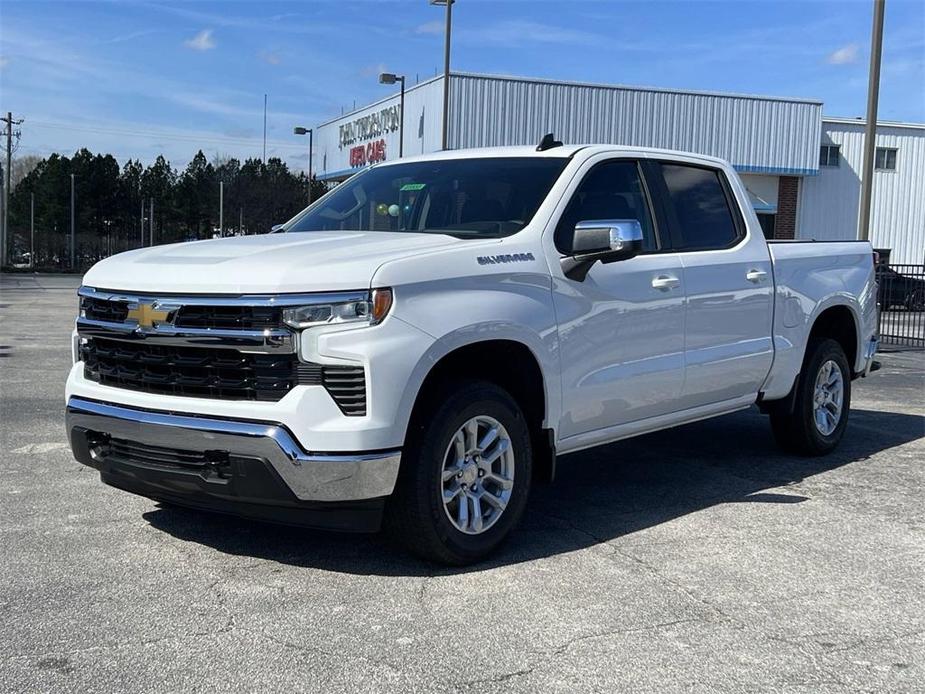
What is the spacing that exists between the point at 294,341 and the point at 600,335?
1.78 metres

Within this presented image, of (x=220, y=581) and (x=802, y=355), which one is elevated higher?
(x=802, y=355)

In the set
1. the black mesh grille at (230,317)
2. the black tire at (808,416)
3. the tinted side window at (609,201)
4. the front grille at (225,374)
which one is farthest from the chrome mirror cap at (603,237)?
the black tire at (808,416)

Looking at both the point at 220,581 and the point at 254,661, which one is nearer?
the point at 254,661

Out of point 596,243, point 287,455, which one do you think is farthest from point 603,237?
point 287,455

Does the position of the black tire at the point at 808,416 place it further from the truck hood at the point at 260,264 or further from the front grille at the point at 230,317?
the front grille at the point at 230,317

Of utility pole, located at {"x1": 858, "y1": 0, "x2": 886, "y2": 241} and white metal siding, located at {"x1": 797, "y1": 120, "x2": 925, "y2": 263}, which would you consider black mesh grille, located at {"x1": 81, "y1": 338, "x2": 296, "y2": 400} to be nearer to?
utility pole, located at {"x1": 858, "y1": 0, "x2": 886, "y2": 241}

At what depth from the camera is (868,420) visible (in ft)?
30.6

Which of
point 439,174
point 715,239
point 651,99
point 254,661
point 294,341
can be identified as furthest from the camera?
point 651,99

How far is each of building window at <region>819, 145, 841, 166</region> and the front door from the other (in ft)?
110

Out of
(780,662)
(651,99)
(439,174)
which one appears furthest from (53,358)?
(651,99)

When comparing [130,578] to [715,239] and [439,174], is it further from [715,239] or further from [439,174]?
[715,239]

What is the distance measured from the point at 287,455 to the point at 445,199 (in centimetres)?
205

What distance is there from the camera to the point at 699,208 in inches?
253

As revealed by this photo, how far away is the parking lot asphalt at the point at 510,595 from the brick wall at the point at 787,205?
3083cm
